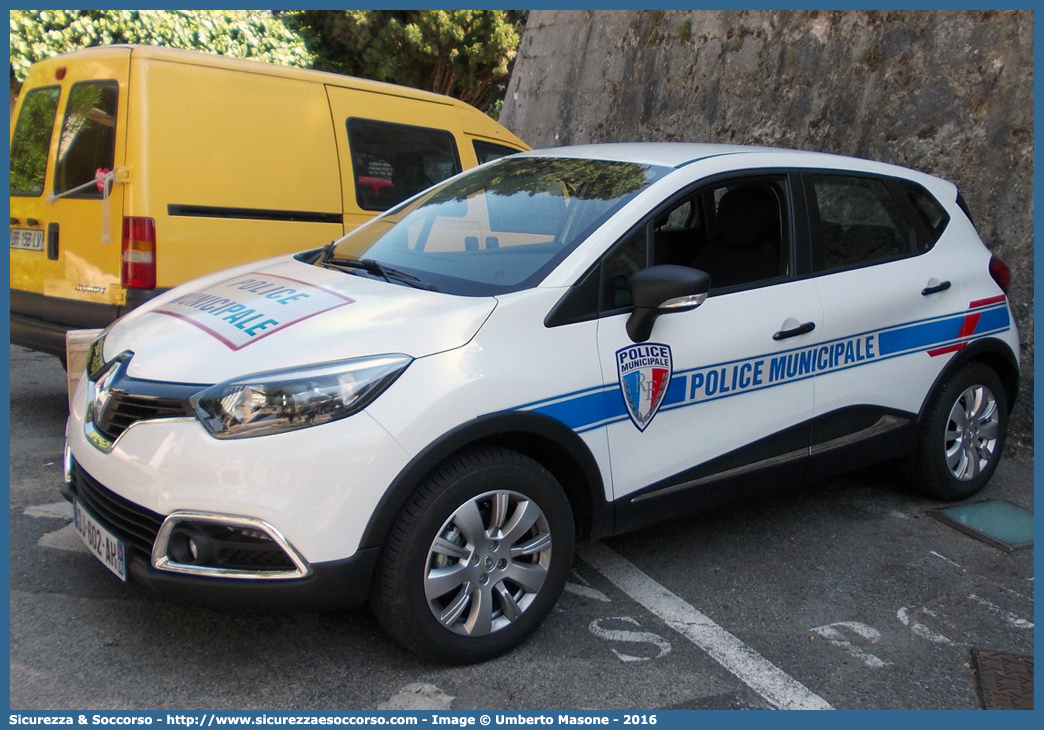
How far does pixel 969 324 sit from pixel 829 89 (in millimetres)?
3809

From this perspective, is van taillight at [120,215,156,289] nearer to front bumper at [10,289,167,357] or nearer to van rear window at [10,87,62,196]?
front bumper at [10,289,167,357]

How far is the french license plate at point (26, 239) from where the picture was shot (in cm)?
528

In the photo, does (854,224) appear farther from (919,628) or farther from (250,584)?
(250,584)

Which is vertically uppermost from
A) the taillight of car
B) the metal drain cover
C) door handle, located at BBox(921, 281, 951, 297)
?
the taillight of car

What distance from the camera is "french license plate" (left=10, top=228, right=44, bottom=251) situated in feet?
17.3

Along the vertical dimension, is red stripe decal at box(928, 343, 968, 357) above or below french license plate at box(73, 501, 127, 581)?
above

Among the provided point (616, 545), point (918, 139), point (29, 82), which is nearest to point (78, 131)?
point (29, 82)

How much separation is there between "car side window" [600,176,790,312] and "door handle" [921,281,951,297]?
83 centimetres

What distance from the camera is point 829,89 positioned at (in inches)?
298

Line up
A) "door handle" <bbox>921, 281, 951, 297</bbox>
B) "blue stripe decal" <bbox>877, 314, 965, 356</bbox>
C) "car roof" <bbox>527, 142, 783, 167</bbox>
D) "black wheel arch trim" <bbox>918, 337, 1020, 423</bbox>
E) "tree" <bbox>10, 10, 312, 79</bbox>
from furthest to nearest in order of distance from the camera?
"tree" <bbox>10, 10, 312, 79</bbox>, "black wheel arch trim" <bbox>918, 337, 1020, 423</bbox>, "door handle" <bbox>921, 281, 951, 297</bbox>, "blue stripe decal" <bbox>877, 314, 965, 356</bbox>, "car roof" <bbox>527, 142, 783, 167</bbox>

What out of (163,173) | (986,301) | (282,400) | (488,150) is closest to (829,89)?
(488,150)

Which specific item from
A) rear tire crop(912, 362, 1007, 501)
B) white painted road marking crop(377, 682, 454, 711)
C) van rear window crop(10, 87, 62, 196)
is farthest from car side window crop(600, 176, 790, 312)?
van rear window crop(10, 87, 62, 196)

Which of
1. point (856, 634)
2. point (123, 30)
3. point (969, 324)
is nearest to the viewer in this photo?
point (856, 634)

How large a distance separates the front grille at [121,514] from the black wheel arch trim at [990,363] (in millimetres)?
3311
